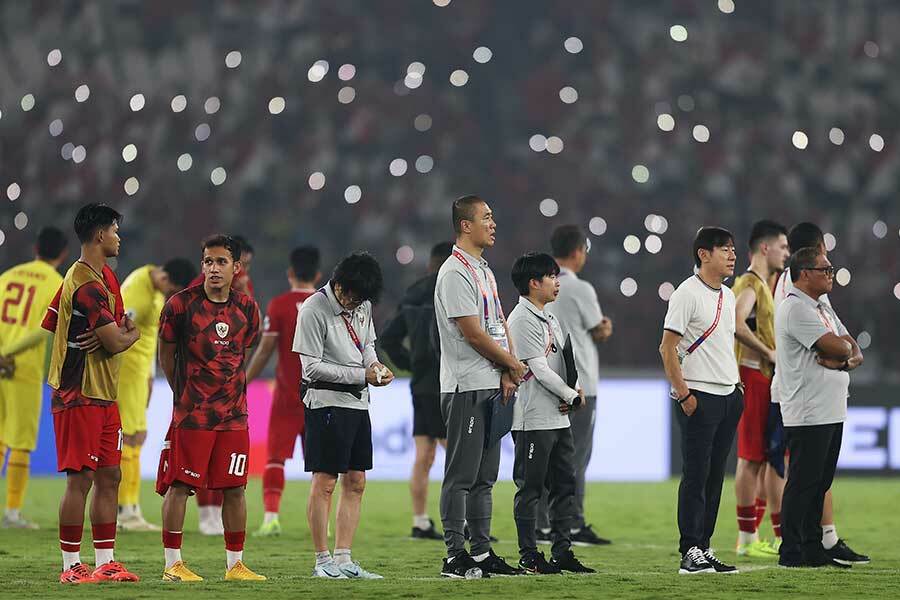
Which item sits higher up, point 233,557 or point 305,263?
point 305,263

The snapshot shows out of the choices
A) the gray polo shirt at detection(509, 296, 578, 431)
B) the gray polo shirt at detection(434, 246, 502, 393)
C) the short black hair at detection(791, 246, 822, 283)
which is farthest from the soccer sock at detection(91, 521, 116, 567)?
the short black hair at detection(791, 246, 822, 283)

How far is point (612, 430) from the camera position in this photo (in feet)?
61.8

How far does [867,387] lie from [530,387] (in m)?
10.5

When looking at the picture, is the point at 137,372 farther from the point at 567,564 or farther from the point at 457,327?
the point at 567,564

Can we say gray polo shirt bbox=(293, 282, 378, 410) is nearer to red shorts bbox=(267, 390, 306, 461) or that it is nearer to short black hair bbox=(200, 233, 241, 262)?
short black hair bbox=(200, 233, 241, 262)

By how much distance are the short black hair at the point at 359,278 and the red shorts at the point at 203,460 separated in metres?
1.00

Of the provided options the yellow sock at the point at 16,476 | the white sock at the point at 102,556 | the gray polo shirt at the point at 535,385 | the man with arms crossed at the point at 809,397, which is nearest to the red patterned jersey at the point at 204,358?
the white sock at the point at 102,556

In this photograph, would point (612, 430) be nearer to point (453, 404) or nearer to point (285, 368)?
point (285, 368)

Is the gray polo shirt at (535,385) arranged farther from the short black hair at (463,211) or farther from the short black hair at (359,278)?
the short black hair at (359,278)

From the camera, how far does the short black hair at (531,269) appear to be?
931 centimetres

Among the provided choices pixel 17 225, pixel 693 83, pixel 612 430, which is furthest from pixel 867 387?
pixel 17 225

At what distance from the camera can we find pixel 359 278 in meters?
8.66

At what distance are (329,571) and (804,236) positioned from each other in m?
4.07

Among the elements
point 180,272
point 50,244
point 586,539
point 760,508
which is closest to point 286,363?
point 180,272
